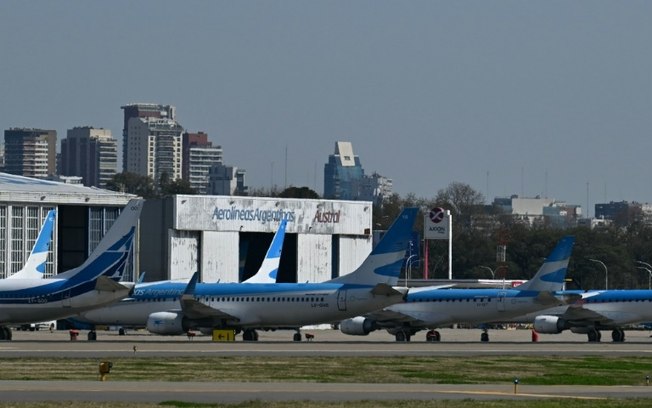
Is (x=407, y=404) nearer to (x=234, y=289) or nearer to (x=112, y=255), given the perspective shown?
(x=112, y=255)

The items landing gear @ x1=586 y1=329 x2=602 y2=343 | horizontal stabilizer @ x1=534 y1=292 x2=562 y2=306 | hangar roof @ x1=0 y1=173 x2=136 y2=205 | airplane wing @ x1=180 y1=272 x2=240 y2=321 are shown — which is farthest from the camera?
hangar roof @ x1=0 y1=173 x2=136 y2=205

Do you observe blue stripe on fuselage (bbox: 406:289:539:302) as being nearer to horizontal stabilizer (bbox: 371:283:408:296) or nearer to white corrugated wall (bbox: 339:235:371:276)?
horizontal stabilizer (bbox: 371:283:408:296)

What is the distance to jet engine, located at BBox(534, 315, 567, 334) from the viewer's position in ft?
316

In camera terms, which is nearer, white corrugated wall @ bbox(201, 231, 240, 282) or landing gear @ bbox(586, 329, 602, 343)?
landing gear @ bbox(586, 329, 602, 343)

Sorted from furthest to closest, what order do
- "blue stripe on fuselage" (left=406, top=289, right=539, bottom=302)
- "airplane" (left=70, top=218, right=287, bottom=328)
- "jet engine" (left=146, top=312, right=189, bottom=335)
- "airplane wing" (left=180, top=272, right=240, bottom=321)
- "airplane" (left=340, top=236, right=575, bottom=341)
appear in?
1. "blue stripe on fuselage" (left=406, top=289, right=539, bottom=302)
2. "airplane" (left=340, top=236, right=575, bottom=341)
3. "airplane" (left=70, top=218, right=287, bottom=328)
4. "jet engine" (left=146, top=312, right=189, bottom=335)
5. "airplane wing" (left=180, top=272, right=240, bottom=321)

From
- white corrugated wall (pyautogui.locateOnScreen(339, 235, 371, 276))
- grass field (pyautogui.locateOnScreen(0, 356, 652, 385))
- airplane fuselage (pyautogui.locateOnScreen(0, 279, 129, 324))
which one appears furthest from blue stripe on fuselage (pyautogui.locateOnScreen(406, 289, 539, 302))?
white corrugated wall (pyautogui.locateOnScreen(339, 235, 371, 276))

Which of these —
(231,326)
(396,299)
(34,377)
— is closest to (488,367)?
(34,377)

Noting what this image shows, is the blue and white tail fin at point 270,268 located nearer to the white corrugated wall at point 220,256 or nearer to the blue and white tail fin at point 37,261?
the blue and white tail fin at point 37,261

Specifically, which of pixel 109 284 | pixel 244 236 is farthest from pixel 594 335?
pixel 244 236

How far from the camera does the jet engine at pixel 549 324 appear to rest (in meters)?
96.4

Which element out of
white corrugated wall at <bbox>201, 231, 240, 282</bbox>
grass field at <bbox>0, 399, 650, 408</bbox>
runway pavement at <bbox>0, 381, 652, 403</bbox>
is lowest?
grass field at <bbox>0, 399, 650, 408</bbox>

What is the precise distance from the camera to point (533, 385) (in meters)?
47.6

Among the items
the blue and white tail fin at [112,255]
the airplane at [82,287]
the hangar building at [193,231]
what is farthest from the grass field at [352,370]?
the hangar building at [193,231]

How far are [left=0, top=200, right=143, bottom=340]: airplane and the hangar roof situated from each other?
38.4 metres
